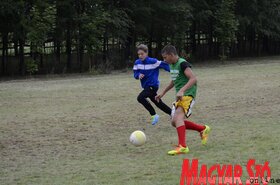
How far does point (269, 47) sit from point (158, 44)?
604 inches

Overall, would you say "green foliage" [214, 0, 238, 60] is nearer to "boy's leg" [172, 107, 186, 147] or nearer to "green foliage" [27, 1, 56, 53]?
"green foliage" [27, 1, 56, 53]

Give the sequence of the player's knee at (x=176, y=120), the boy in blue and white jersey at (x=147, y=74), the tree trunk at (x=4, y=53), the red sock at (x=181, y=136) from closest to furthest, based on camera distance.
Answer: the red sock at (x=181, y=136), the player's knee at (x=176, y=120), the boy in blue and white jersey at (x=147, y=74), the tree trunk at (x=4, y=53)

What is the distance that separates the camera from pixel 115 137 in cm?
905

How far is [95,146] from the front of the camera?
831 cm

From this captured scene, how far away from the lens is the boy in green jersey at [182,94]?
7.52m

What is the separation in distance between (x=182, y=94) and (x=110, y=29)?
22521 mm

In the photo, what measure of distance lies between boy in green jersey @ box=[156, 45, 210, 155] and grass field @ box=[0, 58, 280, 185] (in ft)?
0.71

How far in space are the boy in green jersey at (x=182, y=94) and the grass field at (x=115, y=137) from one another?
0.71ft

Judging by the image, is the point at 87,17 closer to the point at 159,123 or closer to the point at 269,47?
the point at 159,123

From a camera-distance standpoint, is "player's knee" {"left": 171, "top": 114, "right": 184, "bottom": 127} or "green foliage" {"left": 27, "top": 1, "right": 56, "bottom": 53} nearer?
"player's knee" {"left": 171, "top": 114, "right": 184, "bottom": 127}

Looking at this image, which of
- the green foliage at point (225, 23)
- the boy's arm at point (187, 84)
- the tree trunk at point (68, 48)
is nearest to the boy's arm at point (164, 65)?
the boy's arm at point (187, 84)

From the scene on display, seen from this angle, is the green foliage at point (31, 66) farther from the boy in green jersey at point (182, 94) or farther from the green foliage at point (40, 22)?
the boy in green jersey at point (182, 94)

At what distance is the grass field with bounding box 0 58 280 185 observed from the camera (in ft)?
21.3

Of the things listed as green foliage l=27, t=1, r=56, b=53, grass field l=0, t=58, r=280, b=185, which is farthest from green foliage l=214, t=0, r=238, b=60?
grass field l=0, t=58, r=280, b=185
